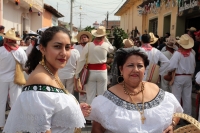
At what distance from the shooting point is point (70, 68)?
20.1 feet

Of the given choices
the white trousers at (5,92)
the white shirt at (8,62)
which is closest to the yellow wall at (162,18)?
the white shirt at (8,62)

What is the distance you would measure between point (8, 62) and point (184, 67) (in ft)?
11.6

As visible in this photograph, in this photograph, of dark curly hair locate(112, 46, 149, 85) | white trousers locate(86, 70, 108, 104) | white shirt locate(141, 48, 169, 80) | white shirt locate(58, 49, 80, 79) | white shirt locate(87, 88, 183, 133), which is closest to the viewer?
white shirt locate(87, 88, 183, 133)

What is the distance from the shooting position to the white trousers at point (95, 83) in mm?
5836

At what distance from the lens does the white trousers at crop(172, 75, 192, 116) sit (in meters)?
5.88

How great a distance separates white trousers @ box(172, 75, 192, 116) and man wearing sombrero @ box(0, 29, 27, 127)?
3226mm

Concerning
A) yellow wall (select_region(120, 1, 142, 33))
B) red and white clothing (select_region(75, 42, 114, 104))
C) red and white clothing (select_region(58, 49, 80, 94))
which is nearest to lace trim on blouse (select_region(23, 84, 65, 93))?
red and white clothing (select_region(75, 42, 114, 104))

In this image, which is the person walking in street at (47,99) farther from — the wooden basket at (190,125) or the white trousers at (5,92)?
the white trousers at (5,92)

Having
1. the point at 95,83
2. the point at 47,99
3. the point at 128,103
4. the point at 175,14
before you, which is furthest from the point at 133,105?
the point at 175,14

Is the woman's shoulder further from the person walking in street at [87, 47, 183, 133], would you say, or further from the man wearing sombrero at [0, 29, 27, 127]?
the man wearing sombrero at [0, 29, 27, 127]

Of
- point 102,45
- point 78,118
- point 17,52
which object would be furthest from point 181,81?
point 78,118

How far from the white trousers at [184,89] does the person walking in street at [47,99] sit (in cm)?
412

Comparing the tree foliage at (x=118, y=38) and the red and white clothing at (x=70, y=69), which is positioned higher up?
the tree foliage at (x=118, y=38)

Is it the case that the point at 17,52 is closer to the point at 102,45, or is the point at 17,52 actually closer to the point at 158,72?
the point at 102,45
